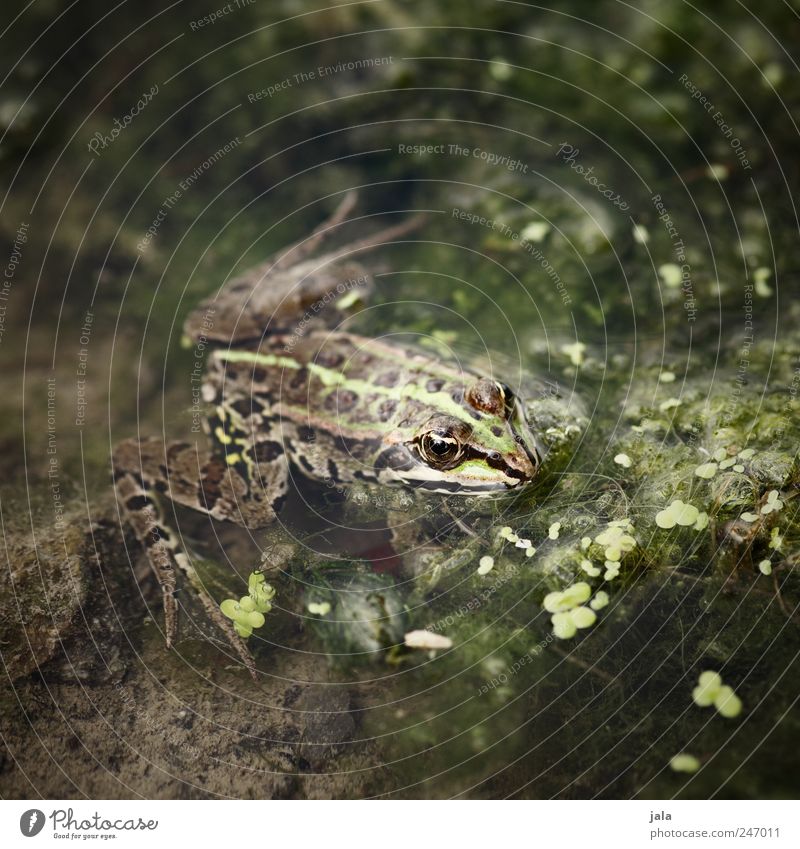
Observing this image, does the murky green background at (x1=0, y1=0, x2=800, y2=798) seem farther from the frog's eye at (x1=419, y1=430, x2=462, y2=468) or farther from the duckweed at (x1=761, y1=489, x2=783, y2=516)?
the frog's eye at (x1=419, y1=430, x2=462, y2=468)

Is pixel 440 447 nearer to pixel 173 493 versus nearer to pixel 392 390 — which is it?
pixel 392 390

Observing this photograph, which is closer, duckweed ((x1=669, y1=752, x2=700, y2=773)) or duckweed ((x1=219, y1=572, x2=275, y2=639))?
duckweed ((x1=669, y1=752, x2=700, y2=773))

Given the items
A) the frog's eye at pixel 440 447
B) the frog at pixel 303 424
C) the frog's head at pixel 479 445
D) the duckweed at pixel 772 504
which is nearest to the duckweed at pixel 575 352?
the frog at pixel 303 424

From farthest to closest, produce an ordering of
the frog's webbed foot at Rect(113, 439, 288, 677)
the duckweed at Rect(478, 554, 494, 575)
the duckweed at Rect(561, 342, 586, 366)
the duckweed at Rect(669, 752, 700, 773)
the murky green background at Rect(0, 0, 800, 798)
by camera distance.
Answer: the duckweed at Rect(561, 342, 586, 366) → the frog's webbed foot at Rect(113, 439, 288, 677) → the duckweed at Rect(478, 554, 494, 575) → the murky green background at Rect(0, 0, 800, 798) → the duckweed at Rect(669, 752, 700, 773)

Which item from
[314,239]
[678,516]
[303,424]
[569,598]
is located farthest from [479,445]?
[314,239]

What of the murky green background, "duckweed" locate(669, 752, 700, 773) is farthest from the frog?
"duckweed" locate(669, 752, 700, 773)

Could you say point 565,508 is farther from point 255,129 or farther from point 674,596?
point 255,129
